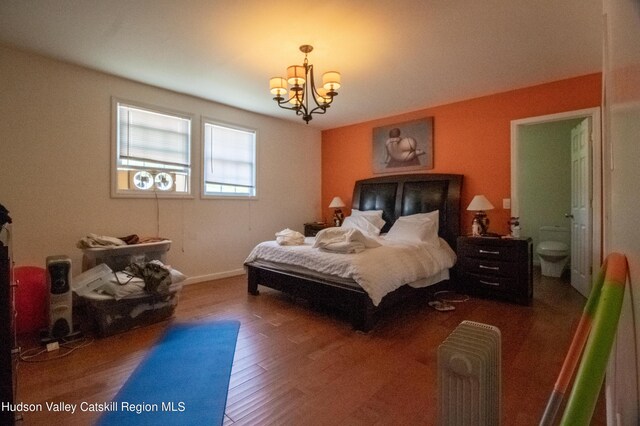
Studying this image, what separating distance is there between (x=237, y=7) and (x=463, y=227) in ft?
12.1

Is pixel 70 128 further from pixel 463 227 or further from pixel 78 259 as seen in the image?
pixel 463 227

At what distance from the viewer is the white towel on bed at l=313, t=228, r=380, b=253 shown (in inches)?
116

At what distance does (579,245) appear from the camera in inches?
139

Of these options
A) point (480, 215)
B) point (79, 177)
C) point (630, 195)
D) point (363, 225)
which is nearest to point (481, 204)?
point (480, 215)

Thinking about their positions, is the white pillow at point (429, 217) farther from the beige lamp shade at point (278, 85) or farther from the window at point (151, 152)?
the window at point (151, 152)

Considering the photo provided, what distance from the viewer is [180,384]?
5.94 feet

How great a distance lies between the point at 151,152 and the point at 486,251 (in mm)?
4279

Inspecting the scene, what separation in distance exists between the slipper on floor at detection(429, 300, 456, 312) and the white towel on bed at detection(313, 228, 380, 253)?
35.2 inches

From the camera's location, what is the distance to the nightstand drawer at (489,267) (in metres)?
3.27

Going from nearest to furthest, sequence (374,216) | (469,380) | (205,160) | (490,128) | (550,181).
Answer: (469,380) < (490,128) < (205,160) < (374,216) < (550,181)

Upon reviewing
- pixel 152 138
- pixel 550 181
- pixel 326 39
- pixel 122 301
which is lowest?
pixel 122 301

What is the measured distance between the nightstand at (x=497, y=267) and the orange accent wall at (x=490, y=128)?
59cm

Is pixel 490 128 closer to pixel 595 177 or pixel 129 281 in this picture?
pixel 595 177

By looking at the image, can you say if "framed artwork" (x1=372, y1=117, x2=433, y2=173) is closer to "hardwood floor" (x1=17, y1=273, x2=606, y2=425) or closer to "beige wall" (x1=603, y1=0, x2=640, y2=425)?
"hardwood floor" (x1=17, y1=273, x2=606, y2=425)
